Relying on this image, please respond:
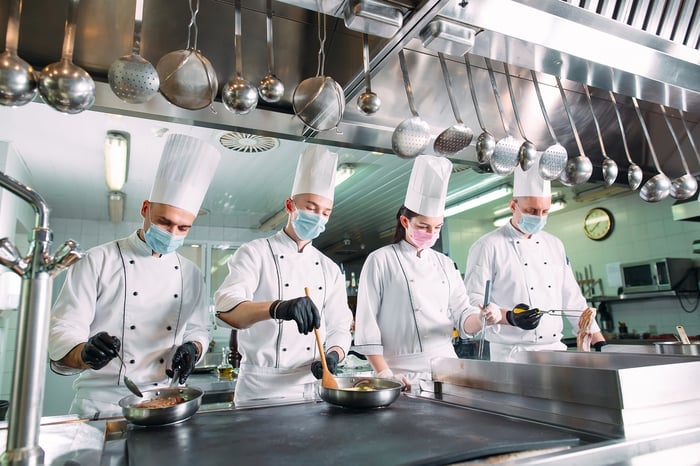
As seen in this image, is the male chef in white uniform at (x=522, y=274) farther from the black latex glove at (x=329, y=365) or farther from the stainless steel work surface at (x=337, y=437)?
the stainless steel work surface at (x=337, y=437)

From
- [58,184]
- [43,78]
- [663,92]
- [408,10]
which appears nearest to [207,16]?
[43,78]

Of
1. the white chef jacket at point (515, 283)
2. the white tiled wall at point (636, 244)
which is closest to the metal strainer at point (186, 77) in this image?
the white chef jacket at point (515, 283)

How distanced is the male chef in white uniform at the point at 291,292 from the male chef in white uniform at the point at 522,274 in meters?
0.93

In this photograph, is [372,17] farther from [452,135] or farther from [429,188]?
[429,188]

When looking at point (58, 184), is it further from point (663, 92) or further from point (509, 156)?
point (663, 92)

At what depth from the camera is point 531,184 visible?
271 cm

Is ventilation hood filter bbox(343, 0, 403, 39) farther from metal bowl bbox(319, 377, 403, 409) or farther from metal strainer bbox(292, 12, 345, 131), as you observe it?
metal bowl bbox(319, 377, 403, 409)

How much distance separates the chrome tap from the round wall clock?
260 inches

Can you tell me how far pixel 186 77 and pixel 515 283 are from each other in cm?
214

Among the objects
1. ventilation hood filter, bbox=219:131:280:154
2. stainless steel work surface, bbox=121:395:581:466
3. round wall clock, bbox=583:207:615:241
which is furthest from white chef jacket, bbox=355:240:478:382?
round wall clock, bbox=583:207:615:241

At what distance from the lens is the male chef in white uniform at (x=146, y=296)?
1.75 m

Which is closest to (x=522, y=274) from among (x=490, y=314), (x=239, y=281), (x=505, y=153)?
(x=490, y=314)

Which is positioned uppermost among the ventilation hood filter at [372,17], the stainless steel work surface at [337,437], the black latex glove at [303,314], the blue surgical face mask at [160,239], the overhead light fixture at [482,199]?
the overhead light fixture at [482,199]

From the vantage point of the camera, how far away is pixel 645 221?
569 cm
